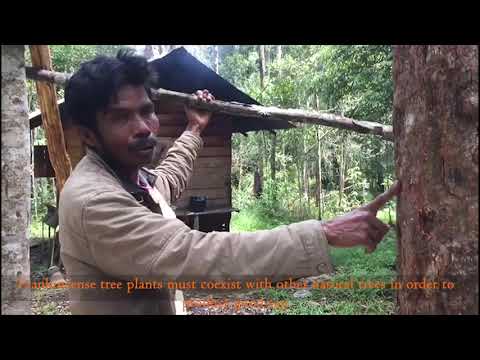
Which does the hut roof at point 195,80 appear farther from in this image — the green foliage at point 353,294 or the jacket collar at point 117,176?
the jacket collar at point 117,176

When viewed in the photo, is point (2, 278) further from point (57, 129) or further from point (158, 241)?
point (57, 129)

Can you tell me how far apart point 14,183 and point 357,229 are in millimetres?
1681

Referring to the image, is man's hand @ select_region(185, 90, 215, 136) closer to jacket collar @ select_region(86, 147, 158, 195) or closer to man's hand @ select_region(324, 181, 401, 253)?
jacket collar @ select_region(86, 147, 158, 195)

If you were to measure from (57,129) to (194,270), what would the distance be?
325 cm

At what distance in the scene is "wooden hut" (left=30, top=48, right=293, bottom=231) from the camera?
289 inches

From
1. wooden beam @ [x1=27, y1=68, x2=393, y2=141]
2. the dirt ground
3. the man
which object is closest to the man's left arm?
wooden beam @ [x1=27, y1=68, x2=393, y2=141]

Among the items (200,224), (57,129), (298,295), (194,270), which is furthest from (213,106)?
(200,224)

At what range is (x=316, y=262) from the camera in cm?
131

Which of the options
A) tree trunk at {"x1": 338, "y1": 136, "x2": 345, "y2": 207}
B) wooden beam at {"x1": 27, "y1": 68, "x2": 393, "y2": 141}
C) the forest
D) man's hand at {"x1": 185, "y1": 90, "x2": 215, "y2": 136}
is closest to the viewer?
the forest

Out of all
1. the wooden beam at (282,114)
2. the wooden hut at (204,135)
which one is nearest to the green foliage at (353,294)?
the wooden beam at (282,114)

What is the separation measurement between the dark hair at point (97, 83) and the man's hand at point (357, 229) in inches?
43.4

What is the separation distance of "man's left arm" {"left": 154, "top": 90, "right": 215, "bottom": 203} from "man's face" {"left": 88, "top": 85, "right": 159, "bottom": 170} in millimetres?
683

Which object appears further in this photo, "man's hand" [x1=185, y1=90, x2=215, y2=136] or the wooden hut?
the wooden hut
